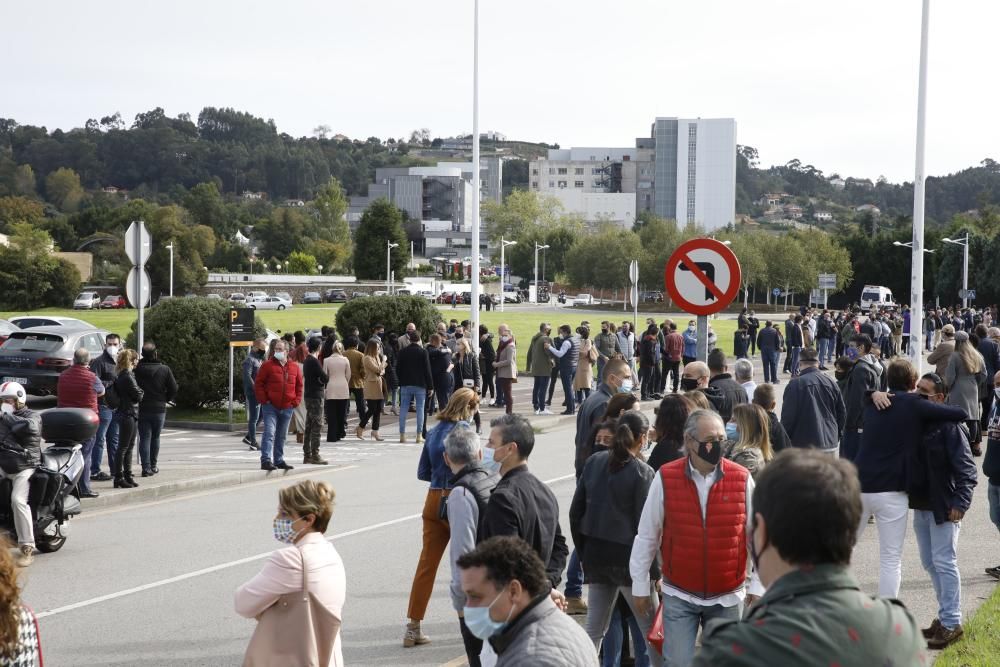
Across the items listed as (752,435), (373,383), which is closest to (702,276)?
(752,435)

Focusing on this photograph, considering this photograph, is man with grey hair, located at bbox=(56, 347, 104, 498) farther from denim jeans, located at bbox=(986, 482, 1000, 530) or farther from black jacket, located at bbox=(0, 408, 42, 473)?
denim jeans, located at bbox=(986, 482, 1000, 530)

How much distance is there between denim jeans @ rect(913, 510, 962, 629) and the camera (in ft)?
24.5

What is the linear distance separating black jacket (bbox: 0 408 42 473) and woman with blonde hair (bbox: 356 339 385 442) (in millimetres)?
9420

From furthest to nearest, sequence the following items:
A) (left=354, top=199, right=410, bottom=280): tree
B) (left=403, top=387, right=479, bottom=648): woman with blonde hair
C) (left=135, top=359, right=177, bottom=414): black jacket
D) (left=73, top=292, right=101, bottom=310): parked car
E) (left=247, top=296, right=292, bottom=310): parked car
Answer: (left=354, top=199, right=410, bottom=280): tree < (left=247, top=296, right=292, bottom=310): parked car < (left=73, top=292, right=101, bottom=310): parked car < (left=135, top=359, right=177, bottom=414): black jacket < (left=403, top=387, right=479, bottom=648): woman with blonde hair

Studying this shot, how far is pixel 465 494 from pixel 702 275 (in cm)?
343

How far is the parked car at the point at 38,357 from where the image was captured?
23.9 metres

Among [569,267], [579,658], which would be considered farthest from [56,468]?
[569,267]

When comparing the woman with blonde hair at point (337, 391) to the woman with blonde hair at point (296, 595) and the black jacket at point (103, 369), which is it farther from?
the woman with blonde hair at point (296, 595)

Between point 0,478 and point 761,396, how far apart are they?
6.91 m

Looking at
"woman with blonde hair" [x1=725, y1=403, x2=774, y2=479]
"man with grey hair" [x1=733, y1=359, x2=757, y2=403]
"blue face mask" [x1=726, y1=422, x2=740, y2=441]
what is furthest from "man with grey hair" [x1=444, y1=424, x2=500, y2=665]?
"man with grey hair" [x1=733, y1=359, x2=757, y2=403]

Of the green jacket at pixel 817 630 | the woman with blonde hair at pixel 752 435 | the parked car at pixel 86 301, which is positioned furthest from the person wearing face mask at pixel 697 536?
the parked car at pixel 86 301

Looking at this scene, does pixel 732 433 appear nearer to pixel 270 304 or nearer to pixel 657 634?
pixel 657 634

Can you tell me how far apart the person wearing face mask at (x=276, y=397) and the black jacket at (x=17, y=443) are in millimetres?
Result: 5457

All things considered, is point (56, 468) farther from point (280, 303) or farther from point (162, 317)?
point (280, 303)
